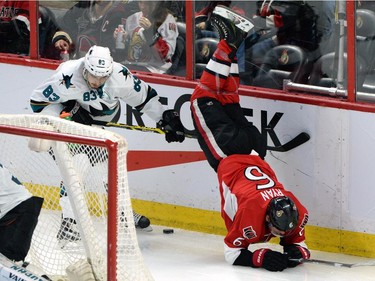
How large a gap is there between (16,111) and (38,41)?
0.45m

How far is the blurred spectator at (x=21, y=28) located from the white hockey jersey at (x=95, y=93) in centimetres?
91

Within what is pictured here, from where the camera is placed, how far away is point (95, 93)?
7.03 m

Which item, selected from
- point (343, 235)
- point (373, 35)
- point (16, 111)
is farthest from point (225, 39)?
point (16, 111)

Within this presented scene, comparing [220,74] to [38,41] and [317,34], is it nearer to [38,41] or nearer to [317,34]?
[317,34]

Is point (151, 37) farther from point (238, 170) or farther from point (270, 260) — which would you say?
point (270, 260)

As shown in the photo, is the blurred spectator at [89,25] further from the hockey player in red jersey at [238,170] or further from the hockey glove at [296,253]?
the hockey glove at [296,253]

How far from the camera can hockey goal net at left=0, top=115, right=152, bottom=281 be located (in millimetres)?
5367

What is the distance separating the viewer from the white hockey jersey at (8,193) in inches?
223

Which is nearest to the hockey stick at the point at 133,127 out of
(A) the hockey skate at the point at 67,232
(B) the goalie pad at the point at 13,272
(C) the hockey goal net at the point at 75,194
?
(C) the hockey goal net at the point at 75,194

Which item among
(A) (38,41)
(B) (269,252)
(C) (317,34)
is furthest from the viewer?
(A) (38,41)

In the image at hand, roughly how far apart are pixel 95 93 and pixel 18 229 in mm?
1514

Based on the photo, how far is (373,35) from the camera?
675cm

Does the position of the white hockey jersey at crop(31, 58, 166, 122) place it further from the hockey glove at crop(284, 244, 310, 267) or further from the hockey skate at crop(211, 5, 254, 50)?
the hockey glove at crop(284, 244, 310, 267)

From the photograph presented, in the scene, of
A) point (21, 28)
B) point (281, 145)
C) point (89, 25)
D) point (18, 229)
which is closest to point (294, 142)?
point (281, 145)
